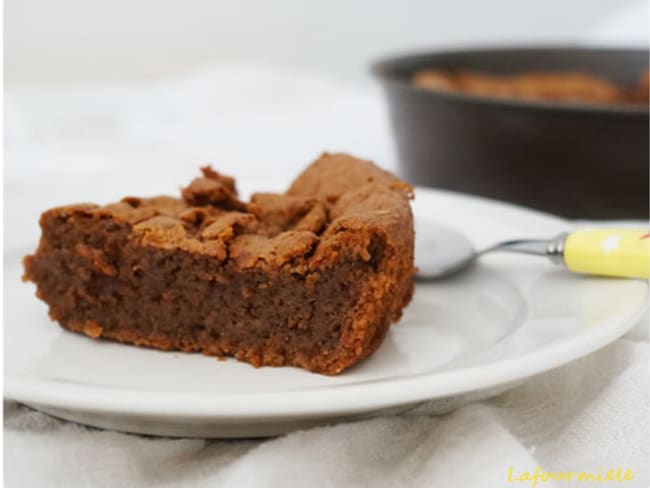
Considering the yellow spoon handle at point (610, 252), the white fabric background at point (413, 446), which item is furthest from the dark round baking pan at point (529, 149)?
the white fabric background at point (413, 446)

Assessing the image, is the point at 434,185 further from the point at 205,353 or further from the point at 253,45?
the point at 253,45

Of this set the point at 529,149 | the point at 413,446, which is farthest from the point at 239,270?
the point at 529,149

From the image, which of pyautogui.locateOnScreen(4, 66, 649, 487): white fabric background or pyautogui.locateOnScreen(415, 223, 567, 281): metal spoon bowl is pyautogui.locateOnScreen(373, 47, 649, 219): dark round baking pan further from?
pyautogui.locateOnScreen(4, 66, 649, 487): white fabric background

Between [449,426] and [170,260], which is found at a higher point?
[170,260]

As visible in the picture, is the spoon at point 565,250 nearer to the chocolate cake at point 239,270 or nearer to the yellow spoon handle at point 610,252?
the yellow spoon handle at point 610,252

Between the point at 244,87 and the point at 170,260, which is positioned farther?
the point at 244,87

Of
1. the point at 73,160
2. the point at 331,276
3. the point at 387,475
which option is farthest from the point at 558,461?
the point at 73,160

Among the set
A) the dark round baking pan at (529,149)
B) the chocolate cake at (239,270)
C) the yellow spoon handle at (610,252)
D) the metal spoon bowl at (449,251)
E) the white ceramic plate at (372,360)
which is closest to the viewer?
the white ceramic plate at (372,360)
